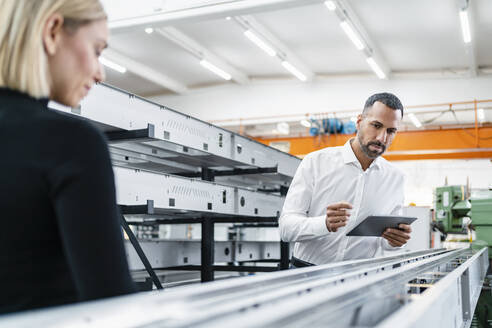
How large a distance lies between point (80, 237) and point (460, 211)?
3.87 m

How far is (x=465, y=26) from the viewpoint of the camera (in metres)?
7.36

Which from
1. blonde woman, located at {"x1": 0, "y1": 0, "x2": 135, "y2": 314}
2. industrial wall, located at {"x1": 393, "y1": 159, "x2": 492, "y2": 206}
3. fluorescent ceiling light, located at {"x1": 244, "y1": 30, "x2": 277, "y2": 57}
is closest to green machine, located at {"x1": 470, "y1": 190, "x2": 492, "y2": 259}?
blonde woman, located at {"x1": 0, "y1": 0, "x2": 135, "y2": 314}

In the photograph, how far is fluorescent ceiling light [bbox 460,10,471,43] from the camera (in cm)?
692

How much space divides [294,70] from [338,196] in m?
7.78

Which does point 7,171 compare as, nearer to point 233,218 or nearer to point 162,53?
point 233,218

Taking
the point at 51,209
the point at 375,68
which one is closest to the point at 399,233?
the point at 51,209

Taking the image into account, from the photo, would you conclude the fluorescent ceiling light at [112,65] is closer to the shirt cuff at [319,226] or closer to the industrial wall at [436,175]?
the industrial wall at [436,175]

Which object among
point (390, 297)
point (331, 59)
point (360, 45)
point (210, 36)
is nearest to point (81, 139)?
point (390, 297)

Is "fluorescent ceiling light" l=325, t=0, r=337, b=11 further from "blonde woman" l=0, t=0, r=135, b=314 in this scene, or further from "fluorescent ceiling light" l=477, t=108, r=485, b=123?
"blonde woman" l=0, t=0, r=135, b=314

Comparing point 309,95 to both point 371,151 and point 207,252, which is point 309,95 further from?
point 371,151

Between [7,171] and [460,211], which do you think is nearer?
[7,171]

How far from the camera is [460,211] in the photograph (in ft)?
13.1

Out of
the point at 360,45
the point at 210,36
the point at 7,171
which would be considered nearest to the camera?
the point at 7,171

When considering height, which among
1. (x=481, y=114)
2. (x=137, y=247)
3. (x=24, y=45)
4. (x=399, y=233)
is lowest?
(x=137, y=247)
